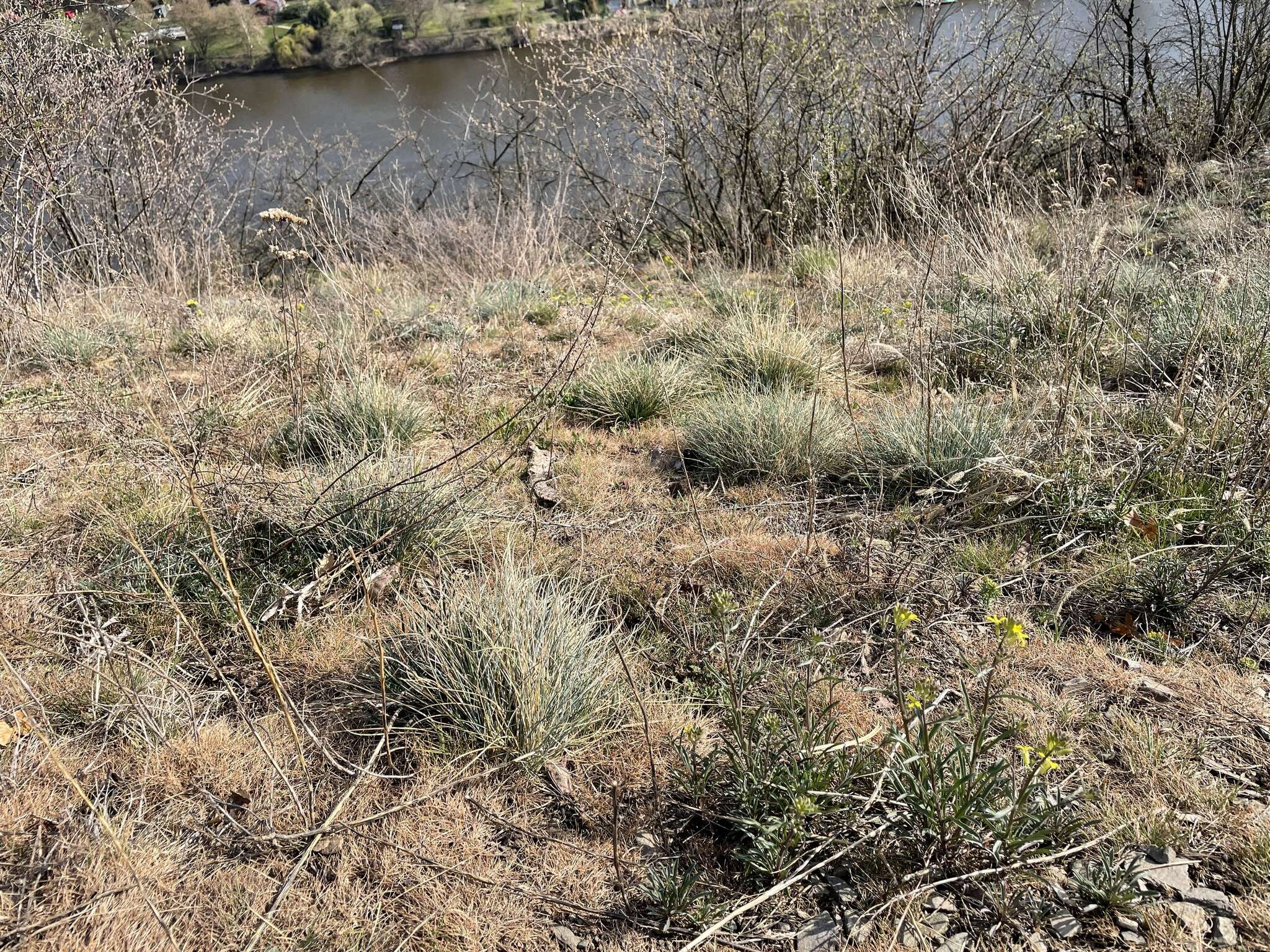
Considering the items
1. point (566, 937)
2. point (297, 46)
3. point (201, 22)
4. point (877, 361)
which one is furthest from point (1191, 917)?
point (297, 46)

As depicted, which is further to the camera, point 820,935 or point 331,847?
point 331,847

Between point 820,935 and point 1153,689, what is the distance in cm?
131

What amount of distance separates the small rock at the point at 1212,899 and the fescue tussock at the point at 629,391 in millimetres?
3001

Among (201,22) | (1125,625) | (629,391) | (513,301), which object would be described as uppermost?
(201,22)

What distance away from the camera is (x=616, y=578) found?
9.87 ft

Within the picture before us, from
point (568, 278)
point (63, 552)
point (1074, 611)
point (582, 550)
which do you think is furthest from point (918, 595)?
point (568, 278)

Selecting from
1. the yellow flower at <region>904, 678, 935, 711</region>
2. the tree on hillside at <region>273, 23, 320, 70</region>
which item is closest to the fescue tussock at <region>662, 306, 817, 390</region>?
the yellow flower at <region>904, 678, 935, 711</region>

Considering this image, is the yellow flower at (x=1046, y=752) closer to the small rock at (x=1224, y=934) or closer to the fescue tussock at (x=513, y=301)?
the small rock at (x=1224, y=934)

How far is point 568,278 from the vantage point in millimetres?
7422

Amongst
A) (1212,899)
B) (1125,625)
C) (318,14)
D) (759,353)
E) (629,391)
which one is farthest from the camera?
(318,14)

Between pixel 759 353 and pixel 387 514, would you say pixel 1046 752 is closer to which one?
pixel 387 514

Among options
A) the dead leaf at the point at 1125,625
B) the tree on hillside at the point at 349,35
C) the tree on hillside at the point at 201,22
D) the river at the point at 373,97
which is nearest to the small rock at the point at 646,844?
the dead leaf at the point at 1125,625

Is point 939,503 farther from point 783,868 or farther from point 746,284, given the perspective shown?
point 746,284

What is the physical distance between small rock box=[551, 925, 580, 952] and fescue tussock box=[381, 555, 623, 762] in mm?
468
